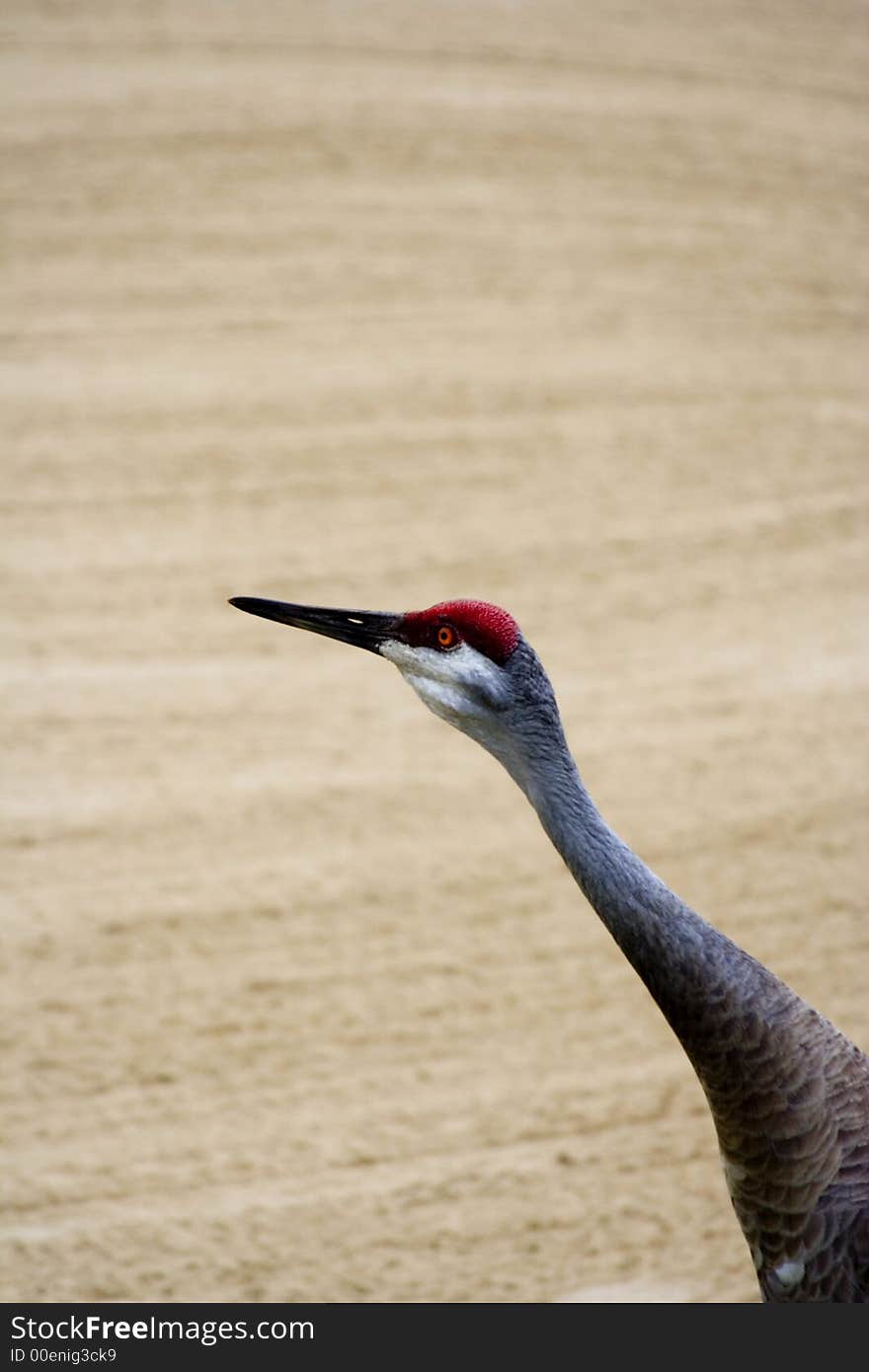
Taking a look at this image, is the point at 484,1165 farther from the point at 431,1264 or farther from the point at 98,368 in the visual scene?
the point at 98,368

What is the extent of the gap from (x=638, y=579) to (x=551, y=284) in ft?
7.40

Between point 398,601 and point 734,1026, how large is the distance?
3.49 meters

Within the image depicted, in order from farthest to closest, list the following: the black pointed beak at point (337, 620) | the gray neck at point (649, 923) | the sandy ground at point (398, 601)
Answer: the sandy ground at point (398, 601) → the black pointed beak at point (337, 620) → the gray neck at point (649, 923)

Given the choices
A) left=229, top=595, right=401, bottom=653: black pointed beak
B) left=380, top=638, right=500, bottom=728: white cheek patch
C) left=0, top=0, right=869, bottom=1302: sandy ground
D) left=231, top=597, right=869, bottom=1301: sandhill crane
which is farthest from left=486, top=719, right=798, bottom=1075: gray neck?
left=0, top=0, right=869, bottom=1302: sandy ground

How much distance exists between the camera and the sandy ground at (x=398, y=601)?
3969mm

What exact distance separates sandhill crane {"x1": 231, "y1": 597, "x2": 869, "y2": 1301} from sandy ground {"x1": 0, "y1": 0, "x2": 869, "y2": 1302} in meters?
1.17

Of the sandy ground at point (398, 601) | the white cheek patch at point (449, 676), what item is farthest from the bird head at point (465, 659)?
the sandy ground at point (398, 601)

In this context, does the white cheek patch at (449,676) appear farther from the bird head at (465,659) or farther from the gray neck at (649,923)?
the gray neck at (649,923)

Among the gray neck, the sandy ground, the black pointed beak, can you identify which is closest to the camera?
the gray neck

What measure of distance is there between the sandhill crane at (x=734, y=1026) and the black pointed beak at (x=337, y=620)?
0.17 meters

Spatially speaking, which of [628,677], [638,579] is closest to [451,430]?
[638,579]

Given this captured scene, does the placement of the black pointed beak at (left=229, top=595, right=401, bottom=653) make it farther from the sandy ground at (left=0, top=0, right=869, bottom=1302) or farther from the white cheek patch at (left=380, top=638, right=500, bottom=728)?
the sandy ground at (left=0, top=0, right=869, bottom=1302)

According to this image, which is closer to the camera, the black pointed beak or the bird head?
the bird head

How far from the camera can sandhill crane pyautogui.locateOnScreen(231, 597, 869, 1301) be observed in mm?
2529
